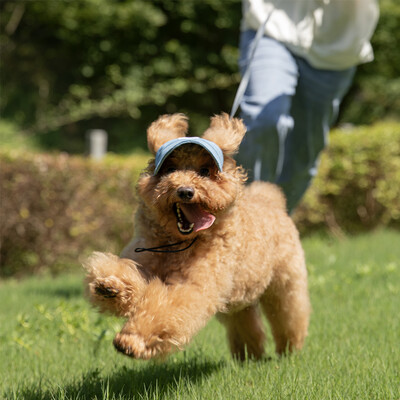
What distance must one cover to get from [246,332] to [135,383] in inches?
35.4

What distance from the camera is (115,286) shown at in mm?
2371

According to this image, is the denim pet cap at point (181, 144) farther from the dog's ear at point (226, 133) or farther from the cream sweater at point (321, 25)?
the cream sweater at point (321, 25)

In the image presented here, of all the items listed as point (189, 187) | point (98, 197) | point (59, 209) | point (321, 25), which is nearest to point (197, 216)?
point (189, 187)

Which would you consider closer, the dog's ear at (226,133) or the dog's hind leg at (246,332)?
the dog's ear at (226,133)

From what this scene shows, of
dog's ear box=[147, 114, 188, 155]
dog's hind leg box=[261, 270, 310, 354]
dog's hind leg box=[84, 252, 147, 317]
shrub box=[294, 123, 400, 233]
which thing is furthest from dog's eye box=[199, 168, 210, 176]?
shrub box=[294, 123, 400, 233]

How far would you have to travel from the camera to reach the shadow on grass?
109 inches

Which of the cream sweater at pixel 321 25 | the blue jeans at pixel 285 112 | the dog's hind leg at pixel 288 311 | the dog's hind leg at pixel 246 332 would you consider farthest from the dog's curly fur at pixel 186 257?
the cream sweater at pixel 321 25

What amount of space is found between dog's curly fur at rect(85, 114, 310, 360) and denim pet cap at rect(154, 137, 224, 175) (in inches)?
2.4

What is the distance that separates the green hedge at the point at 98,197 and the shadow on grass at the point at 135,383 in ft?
16.5

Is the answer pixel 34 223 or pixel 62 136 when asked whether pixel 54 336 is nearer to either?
pixel 34 223

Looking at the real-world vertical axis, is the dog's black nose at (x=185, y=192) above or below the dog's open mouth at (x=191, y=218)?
above

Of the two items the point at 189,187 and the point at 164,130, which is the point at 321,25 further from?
the point at 189,187

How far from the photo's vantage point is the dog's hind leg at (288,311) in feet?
11.1

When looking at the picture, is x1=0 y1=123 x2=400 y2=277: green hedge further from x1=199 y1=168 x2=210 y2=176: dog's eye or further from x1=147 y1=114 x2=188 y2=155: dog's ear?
x1=199 y1=168 x2=210 y2=176: dog's eye
